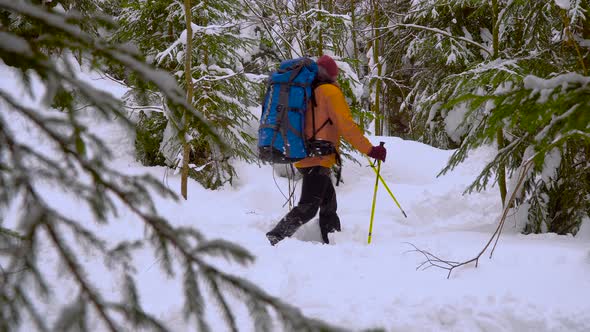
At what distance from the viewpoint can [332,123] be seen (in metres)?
4.98

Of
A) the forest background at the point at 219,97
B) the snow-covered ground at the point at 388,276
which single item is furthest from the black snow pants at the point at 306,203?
the forest background at the point at 219,97

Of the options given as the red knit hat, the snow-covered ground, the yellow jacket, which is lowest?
the snow-covered ground

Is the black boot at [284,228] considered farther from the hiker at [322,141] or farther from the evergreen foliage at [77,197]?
the evergreen foliage at [77,197]

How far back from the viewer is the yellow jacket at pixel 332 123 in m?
4.83

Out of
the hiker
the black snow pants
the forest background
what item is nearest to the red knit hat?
the hiker

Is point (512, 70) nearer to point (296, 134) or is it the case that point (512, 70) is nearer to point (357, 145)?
point (357, 145)

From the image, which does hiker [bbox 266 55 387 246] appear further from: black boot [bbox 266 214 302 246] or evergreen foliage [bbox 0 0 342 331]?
evergreen foliage [bbox 0 0 342 331]

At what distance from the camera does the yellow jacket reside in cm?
483

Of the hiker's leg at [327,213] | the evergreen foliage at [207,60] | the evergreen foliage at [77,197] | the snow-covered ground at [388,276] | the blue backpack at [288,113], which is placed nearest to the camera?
the evergreen foliage at [77,197]

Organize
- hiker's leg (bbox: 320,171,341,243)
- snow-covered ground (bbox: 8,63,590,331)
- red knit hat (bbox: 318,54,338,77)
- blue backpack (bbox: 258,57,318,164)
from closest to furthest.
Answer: snow-covered ground (bbox: 8,63,590,331)
blue backpack (bbox: 258,57,318,164)
red knit hat (bbox: 318,54,338,77)
hiker's leg (bbox: 320,171,341,243)

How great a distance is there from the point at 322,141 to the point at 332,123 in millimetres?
234

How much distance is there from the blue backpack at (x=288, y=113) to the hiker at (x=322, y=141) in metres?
0.14

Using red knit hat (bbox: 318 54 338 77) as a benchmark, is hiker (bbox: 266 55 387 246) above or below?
below

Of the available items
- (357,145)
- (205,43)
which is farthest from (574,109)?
(205,43)
